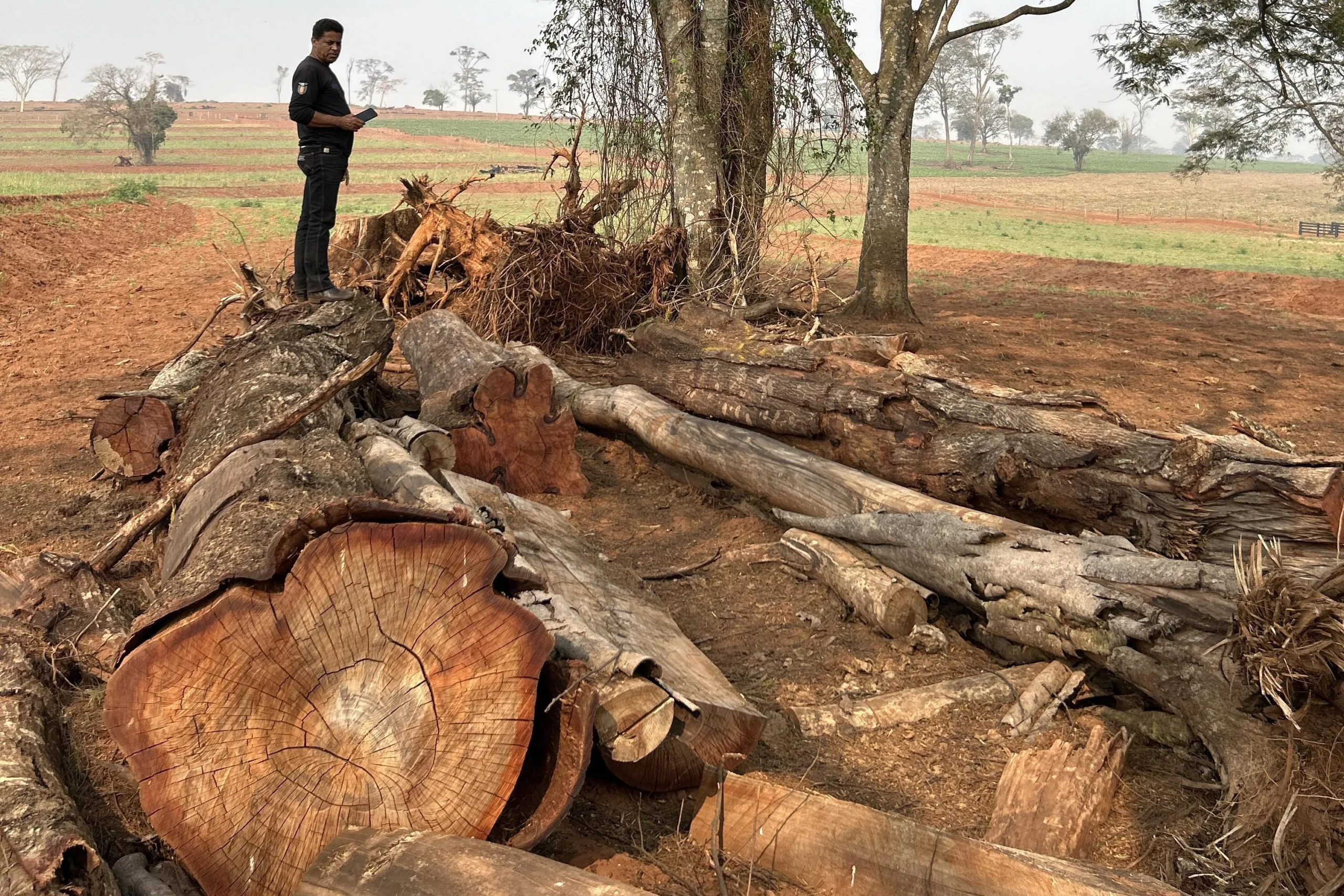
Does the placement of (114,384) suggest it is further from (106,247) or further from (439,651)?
(106,247)

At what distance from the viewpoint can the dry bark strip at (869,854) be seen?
87.4 inches

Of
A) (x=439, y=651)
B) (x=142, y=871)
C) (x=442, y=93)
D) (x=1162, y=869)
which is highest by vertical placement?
(x=442, y=93)

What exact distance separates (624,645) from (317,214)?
4.67 m

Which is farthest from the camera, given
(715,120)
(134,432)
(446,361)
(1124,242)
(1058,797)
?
(1124,242)

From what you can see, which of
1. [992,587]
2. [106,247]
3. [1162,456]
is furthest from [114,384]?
[106,247]

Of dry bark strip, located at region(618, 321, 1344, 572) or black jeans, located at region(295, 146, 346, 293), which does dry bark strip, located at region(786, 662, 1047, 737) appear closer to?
dry bark strip, located at region(618, 321, 1344, 572)

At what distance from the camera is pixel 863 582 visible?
14.0 ft

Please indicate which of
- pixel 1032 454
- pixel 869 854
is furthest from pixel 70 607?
pixel 1032 454

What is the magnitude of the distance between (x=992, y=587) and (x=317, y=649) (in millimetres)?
2599

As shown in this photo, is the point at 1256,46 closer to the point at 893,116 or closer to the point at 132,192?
the point at 893,116

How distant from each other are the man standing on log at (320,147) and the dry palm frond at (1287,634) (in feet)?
18.0

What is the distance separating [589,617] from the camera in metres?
3.22

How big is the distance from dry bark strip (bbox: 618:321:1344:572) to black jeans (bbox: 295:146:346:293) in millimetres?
2721

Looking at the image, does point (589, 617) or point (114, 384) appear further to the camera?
point (114, 384)
